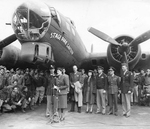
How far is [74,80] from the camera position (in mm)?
7426

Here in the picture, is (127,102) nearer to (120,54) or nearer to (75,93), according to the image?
(75,93)

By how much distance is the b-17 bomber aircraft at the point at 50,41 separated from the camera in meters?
6.52

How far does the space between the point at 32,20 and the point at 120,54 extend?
4.95 m

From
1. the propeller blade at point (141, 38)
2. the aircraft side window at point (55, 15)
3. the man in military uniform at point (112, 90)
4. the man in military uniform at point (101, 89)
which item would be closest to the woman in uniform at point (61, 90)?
the man in military uniform at point (101, 89)

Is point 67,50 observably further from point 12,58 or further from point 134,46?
point 12,58

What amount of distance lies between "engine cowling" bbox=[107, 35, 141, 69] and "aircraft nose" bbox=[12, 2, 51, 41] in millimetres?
4120

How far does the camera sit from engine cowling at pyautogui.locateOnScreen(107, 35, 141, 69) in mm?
9109

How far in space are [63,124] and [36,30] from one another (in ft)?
11.7

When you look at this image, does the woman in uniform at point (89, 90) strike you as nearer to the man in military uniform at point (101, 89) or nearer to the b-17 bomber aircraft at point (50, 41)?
the man in military uniform at point (101, 89)

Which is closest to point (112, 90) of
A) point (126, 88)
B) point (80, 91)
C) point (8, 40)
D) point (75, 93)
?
point (126, 88)

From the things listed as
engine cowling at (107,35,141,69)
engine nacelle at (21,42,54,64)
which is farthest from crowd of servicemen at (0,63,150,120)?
engine cowling at (107,35,141,69)

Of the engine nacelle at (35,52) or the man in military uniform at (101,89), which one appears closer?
the engine nacelle at (35,52)

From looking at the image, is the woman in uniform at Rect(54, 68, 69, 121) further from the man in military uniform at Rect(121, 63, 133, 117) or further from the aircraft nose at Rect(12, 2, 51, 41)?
the man in military uniform at Rect(121, 63, 133, 117)

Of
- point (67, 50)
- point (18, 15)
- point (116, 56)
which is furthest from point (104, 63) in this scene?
point (18, 15)
